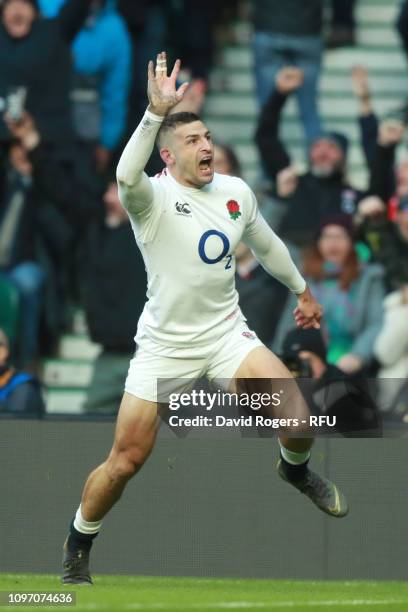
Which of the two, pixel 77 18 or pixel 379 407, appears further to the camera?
pixel 77 18

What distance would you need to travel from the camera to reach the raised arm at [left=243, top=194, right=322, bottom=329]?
10.1 m

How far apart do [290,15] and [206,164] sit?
5238mm

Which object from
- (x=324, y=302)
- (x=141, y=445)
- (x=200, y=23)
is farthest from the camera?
(x=200, y=23)

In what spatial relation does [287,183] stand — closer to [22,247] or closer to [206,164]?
[22,247]

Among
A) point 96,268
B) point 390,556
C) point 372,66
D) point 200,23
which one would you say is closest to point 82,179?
point 96,268

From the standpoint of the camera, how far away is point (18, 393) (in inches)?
463

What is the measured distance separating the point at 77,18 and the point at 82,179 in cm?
137

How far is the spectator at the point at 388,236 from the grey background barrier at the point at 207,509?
222 cm

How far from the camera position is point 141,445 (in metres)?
9.70

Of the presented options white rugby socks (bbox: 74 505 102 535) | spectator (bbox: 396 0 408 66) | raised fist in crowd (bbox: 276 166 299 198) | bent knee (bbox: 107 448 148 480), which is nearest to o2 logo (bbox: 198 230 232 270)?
bent knee (bbox: 107 448 148 480)

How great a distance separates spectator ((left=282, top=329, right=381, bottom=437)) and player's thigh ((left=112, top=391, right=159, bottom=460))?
161 cm

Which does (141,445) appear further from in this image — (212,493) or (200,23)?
(200,23)

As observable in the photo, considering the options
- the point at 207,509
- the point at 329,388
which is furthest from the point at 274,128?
the point at 207,509

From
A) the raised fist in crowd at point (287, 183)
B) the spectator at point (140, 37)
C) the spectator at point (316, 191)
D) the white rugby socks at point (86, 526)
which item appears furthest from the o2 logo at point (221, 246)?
the spectator at point (140, 37)
